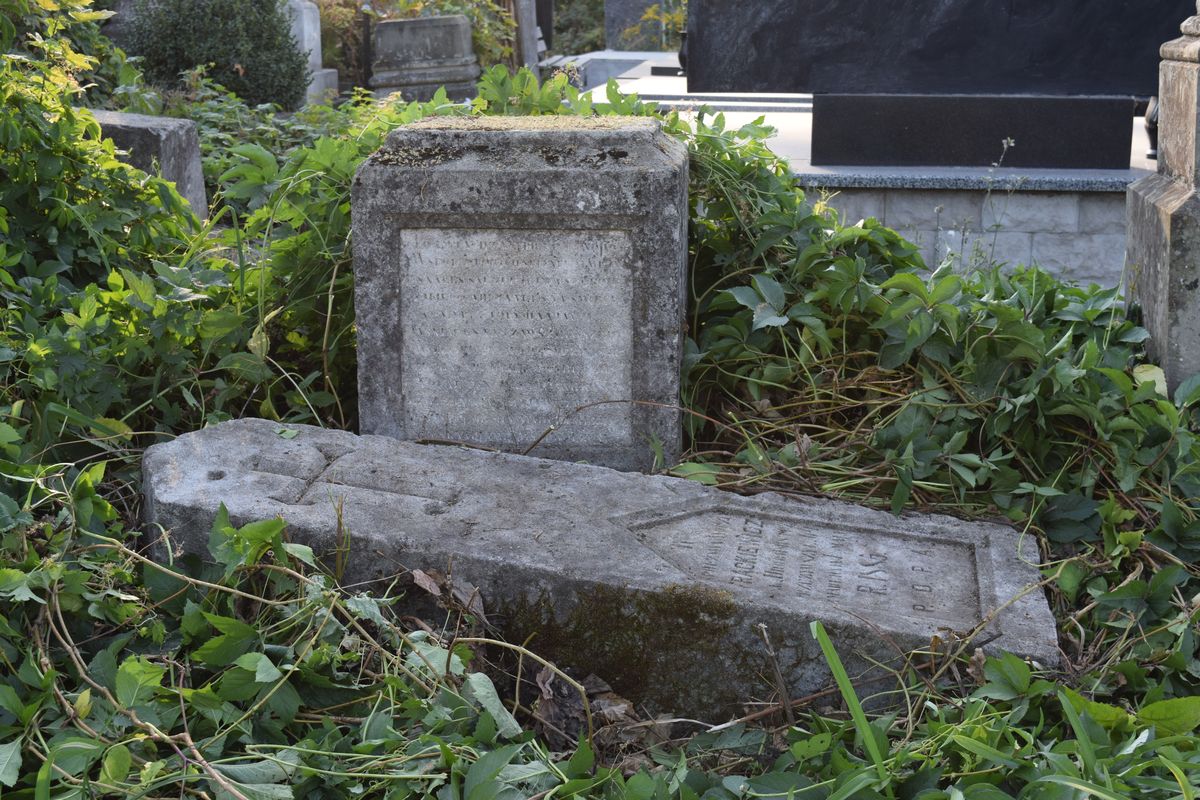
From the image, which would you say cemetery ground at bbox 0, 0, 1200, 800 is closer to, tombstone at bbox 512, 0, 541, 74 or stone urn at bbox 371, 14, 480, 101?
stone urn at bbox 371, 14, 480, 101

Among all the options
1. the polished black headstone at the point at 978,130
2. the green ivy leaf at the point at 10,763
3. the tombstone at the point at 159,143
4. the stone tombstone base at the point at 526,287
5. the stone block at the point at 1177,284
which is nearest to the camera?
the green ivy leaf at the point at 10,763

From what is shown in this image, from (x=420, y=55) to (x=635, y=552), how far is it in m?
10.9

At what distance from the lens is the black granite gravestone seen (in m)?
6.70

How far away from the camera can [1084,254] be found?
6121mm

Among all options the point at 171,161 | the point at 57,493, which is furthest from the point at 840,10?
the point at 57,493

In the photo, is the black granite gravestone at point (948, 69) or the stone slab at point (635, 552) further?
the black granite gravestone at point (948, 69)

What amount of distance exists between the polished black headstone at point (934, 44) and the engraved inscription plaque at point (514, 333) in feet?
13.9

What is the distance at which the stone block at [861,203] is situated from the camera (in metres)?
6.27

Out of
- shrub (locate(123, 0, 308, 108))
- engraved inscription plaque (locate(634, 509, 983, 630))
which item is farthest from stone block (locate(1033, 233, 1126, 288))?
shrub (locate(123, 0, 308, 108))

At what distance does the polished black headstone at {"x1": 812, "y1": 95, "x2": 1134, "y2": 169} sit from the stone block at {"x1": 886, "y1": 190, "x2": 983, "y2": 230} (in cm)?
45

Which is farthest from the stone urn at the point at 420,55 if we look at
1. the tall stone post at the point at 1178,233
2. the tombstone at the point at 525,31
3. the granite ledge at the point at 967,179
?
the tall stone post at the point at 1178,233

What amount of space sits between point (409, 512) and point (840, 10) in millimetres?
5342

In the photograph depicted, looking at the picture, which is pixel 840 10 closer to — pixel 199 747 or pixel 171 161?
pixel 171 161

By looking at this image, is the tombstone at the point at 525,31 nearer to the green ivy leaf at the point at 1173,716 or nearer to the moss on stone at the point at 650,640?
the moss on stone at the point at 650,640
